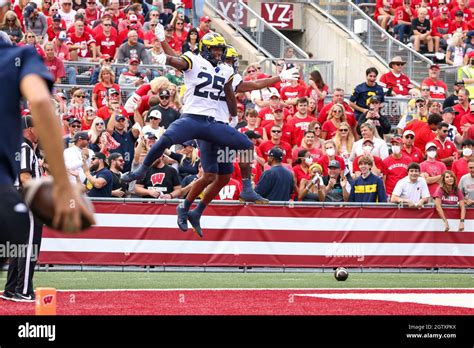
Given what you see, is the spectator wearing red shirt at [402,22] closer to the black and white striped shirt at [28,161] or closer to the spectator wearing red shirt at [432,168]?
the spectator wearing red shirt at [432,168]

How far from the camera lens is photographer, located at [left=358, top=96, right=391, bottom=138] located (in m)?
20.5

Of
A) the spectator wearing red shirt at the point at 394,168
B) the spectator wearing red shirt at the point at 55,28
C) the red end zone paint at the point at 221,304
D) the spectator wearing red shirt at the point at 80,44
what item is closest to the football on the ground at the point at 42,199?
the red end zone paint at the point at 221,304

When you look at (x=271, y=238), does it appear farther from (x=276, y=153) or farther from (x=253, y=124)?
(x=253, y=124)

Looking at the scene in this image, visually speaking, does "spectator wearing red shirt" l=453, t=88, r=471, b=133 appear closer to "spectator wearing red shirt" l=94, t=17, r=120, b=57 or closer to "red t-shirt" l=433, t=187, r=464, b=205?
"red t-shirt" l=433, t=187, r=464, b=205

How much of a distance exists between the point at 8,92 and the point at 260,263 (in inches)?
486

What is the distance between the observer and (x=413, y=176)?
17.6 metres

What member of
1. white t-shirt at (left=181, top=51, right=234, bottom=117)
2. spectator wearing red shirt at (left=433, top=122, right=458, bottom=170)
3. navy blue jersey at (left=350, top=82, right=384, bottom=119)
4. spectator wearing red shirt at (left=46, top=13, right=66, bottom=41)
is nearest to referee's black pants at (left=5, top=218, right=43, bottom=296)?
white t-shirt at (left=181, top=51, right=234, bottom=117)

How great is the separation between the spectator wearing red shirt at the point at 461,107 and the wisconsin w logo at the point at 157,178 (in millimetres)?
7123

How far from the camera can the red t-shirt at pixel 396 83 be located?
2373cm

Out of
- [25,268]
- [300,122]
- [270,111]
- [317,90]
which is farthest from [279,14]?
[25,268]

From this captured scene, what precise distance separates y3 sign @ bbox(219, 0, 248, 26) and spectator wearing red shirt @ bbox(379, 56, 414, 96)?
444cm

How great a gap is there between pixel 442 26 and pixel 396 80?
17.4 feet

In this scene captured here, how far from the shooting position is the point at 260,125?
19.5 meters
